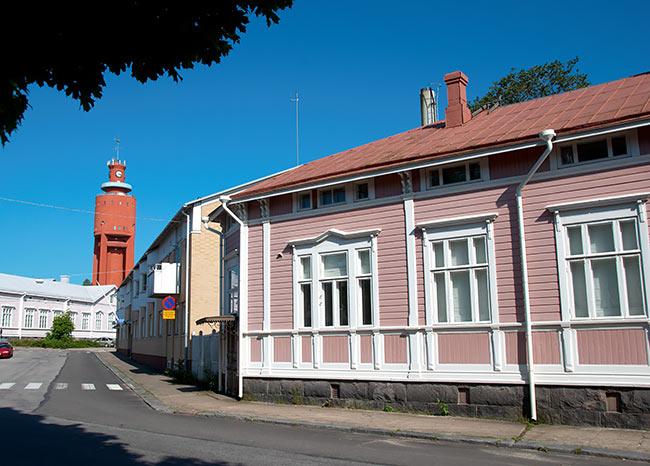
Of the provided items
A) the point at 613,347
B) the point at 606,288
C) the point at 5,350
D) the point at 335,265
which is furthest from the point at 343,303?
the point at 5,350

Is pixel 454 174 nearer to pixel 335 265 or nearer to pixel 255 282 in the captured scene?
pixel 335 265

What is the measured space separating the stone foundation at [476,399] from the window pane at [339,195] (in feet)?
14.1

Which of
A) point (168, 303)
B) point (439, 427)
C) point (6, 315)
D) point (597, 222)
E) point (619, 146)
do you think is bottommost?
point (439, 427)

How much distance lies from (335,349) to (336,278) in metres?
1.66

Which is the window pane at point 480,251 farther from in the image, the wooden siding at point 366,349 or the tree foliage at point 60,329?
the tree foliage at point 60,329

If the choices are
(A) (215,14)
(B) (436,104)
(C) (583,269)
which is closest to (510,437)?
(C) (583,269)

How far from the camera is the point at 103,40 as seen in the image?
5.49 m

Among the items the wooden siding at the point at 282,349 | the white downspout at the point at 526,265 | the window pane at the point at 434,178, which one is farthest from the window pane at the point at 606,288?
the wooden siding at the point at 282,349

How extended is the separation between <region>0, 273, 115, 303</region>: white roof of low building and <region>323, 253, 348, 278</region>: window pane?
6338 centimetres

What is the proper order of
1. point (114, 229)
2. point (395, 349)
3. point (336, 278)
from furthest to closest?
point (114, 229) → point (336, 278) → point (395, 349)

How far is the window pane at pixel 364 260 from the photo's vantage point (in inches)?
552

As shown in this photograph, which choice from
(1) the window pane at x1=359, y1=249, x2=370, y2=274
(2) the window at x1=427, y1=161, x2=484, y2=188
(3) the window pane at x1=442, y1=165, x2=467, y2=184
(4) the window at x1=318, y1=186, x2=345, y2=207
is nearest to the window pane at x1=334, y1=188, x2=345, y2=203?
(4) the window at x1=318, y1=186, x2=345, y2=207

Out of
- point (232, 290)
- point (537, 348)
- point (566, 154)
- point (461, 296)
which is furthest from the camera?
point (232, 290)

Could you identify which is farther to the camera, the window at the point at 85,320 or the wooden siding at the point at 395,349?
the window at the point at 85,320
